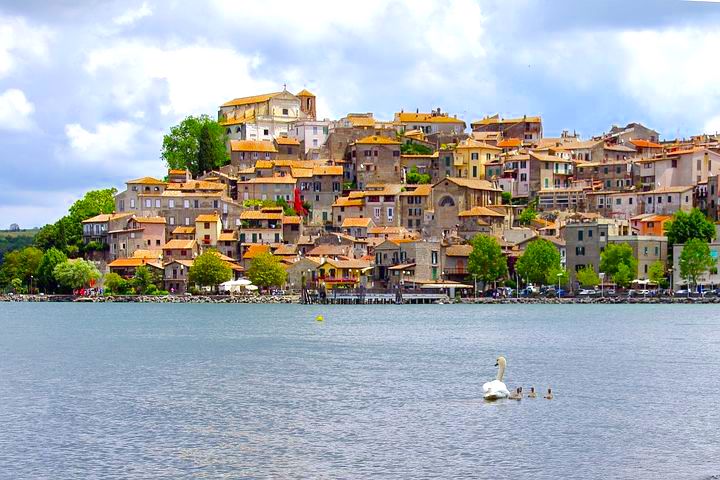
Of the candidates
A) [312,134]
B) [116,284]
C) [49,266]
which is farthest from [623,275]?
[49,266]

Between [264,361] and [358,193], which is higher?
[358,193]

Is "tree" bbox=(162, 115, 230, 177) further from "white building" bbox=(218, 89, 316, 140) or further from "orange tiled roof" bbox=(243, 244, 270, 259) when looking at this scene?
"orange tiled roof" bbox=(243, 244, 270, 259)

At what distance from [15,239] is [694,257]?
86.2 meters

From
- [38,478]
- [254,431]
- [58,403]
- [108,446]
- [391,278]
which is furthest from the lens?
[391,278]

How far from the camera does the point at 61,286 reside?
62.6m

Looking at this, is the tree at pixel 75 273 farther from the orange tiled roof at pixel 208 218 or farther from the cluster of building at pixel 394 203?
the orange tiled roof at pixel 208 218

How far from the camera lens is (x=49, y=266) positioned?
6281 cm

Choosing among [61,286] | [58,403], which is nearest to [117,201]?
[61,286]

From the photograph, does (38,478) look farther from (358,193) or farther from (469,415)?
(358,193)

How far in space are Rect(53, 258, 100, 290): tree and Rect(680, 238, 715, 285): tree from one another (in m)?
27.5

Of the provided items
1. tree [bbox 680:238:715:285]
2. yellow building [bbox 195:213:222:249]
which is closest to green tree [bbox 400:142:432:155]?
yellow building [bbox 195:213:222:249]

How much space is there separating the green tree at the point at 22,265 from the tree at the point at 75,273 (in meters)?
4.52

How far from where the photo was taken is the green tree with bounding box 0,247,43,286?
65750 mm

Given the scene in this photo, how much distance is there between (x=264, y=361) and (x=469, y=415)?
969 cm
